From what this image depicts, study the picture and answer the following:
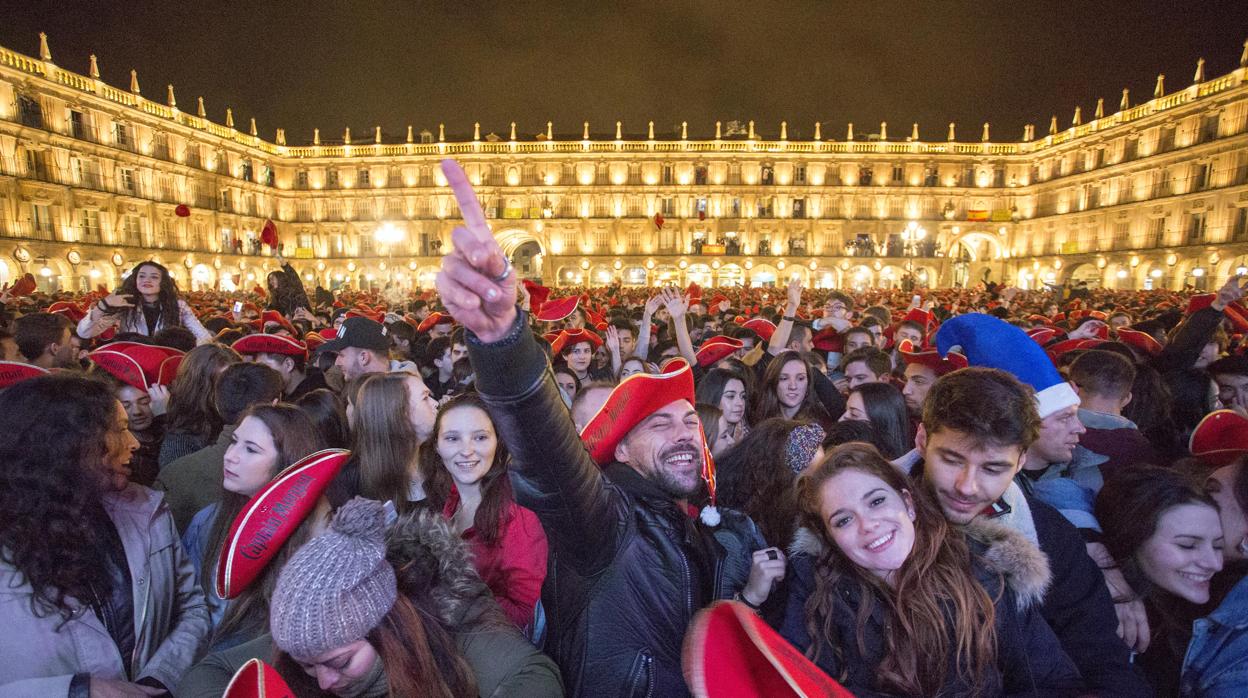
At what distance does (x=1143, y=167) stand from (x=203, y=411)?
53989 millimetres

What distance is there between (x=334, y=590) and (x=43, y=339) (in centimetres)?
561

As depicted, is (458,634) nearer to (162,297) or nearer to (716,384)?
(716,384)

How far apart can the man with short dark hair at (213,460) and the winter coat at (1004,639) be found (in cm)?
291

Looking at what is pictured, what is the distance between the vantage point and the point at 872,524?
6.47ft

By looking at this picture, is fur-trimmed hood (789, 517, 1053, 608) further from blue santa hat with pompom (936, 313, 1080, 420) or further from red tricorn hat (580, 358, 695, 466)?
blue santa hat with pompom (936, 313, 1080, 420)

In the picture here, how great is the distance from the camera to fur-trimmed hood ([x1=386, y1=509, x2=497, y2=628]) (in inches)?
71.0

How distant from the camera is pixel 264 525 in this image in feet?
6.85

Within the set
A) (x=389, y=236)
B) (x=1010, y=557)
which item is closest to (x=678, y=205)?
(x=389, y=236)

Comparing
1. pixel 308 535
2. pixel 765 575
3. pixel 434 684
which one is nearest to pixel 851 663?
pixel 765 575

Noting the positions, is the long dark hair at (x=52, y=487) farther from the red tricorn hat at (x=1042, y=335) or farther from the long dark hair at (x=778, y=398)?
the red tricorn hat at (x=1042, y=335)

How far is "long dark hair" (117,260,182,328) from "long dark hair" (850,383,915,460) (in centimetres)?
711

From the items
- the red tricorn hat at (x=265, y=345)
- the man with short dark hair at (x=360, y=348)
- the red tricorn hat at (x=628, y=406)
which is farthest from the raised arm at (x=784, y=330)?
the red tricorn hat at (x=265, y=345)

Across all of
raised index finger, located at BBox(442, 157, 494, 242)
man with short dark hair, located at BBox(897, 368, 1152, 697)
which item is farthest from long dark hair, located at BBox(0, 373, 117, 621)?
man with short dark hair, located at BBox(897, 368, 1152, 697)

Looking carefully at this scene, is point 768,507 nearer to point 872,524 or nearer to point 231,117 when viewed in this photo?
point 872,524
